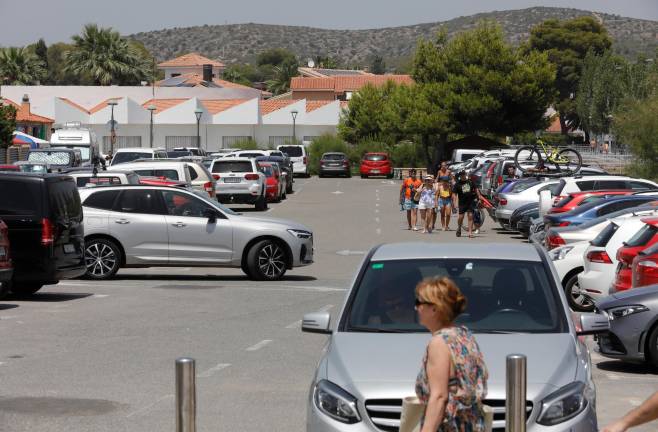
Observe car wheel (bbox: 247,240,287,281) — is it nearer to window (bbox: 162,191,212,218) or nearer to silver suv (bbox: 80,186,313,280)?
silver suv (bbox: 80,186,313,280)

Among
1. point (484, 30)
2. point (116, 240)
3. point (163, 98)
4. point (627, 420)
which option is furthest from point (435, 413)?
point (163, 98)

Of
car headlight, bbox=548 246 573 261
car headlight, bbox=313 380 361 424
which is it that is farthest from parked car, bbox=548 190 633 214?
car headlight, bbox=313 380 361 424

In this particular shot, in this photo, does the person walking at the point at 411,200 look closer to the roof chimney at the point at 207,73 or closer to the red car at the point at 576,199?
the red car at the point at 576,199

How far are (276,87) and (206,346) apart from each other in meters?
150

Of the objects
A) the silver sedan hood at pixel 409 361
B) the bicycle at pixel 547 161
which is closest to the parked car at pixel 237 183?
the bicycle at pixel 547 161

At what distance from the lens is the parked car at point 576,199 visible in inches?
1104

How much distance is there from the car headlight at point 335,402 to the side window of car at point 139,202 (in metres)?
15.3

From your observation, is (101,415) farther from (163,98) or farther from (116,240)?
(163,98)

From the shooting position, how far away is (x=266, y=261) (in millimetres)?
22047

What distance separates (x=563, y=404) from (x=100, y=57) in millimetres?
98455

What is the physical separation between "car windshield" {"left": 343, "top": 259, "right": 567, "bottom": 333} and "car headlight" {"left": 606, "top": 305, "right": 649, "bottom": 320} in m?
4.38

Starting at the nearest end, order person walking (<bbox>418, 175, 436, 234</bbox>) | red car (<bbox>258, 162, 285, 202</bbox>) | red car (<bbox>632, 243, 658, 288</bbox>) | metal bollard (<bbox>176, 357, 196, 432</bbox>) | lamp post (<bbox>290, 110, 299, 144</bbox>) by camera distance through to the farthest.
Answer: metal bollard (<bbox>176, 357, 196, 432</bbox>) < red car (<bbox>632, 243, 658, 288</bbox>) < person walking (<bbox>418, 175, 436, 234</bbox>) < red car (<bbox>258, 162, 285, 202</bbox>) < lamp post (<bbox>290, 110, 299, 144</bbox>)

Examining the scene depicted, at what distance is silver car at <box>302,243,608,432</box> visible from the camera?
6961 mm

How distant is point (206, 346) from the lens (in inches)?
549
